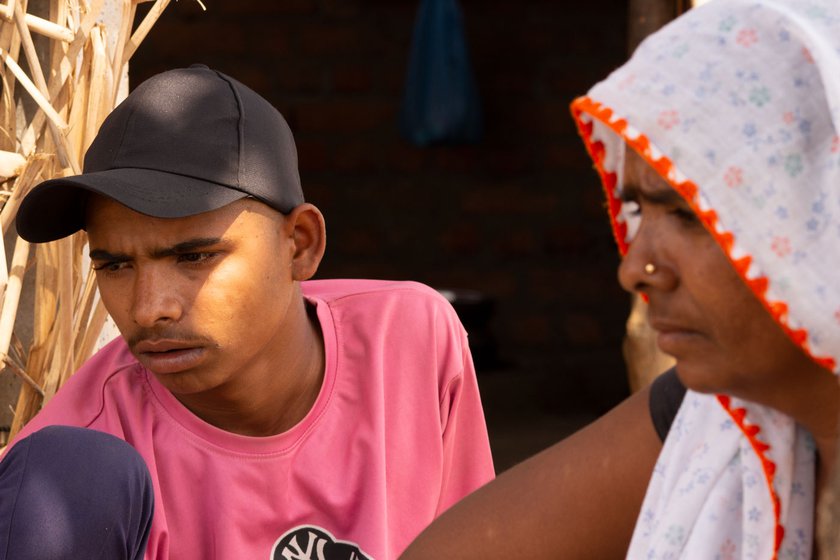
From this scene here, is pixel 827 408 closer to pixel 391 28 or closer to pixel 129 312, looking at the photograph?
pixel 129 312

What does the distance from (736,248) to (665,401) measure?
413 millimetres

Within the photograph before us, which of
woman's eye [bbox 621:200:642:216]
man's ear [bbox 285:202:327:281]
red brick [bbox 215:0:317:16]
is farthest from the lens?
red brick [bbox 215:0:317:16]

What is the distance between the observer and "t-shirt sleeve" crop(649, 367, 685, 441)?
158cm

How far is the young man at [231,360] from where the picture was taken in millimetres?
1906

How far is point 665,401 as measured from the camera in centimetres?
159

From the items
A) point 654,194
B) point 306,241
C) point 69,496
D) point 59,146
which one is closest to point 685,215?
point 654,194

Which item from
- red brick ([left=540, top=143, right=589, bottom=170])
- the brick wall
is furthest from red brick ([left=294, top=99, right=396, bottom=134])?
red brick ([left=540, top=143, right=589, bottom=170])

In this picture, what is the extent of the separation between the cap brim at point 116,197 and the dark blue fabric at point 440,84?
360 cm

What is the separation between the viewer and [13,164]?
2.06 metres

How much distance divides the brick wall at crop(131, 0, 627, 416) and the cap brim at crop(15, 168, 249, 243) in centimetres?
372

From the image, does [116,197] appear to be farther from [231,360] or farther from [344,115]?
[344,115]

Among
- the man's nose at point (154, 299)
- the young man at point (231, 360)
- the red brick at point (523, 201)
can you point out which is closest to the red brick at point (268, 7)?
the red brick at point (523, 201)

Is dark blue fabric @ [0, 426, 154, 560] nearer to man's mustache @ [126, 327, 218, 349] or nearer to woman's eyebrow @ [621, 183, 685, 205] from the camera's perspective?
man's mustache @ [126, 327, 218, 349]

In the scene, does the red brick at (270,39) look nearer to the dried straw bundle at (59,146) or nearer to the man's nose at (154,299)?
the dried straw bundle at (59,146)
